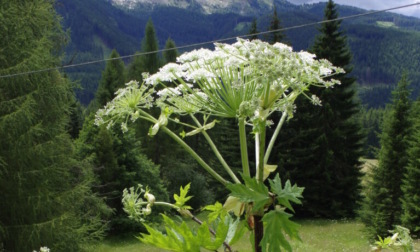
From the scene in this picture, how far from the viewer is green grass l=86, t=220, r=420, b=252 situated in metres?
17.5

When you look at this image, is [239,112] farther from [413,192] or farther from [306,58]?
[413,192]

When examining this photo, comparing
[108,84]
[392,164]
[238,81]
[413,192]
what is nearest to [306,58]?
[238,81]

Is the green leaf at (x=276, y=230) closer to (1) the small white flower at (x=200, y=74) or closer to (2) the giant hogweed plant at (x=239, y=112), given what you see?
(2) the giant hogweed plant at (x=239, y=112)

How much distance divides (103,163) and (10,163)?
40.6 ft

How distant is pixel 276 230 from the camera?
842 millimetres

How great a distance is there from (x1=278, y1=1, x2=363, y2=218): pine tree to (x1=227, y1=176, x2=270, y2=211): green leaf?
78.2ft

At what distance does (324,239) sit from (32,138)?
13400 mm

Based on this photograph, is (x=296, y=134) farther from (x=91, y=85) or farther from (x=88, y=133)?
(x=91, y=85)

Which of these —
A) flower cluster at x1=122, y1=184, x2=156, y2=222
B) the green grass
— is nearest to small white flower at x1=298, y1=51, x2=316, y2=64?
flower cluster at x1=122, y1=184, x2=156, y2=222

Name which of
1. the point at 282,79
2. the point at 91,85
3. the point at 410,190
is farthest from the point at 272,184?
the point at 91,85

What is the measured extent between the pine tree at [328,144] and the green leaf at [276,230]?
78.2ft

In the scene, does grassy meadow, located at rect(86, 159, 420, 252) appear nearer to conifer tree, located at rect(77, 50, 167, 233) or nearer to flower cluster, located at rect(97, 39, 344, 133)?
conifer tree, located at rect(77, 50, 167, 233)

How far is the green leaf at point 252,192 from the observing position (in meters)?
0.87

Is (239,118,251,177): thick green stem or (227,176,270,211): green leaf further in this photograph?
(239,118,251,177): thick green stem
